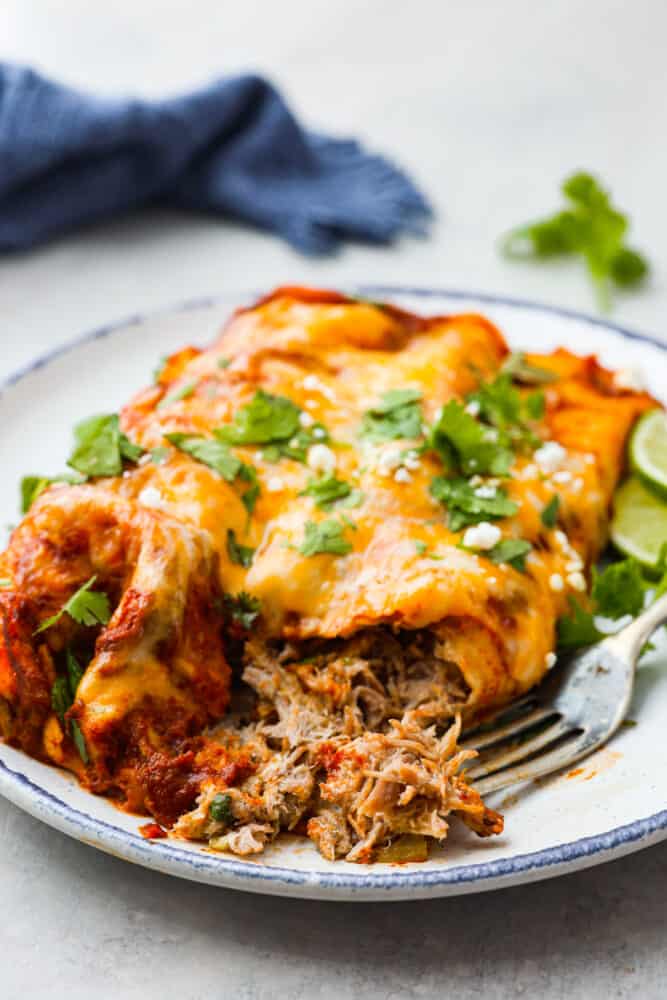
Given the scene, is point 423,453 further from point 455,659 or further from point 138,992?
point 138,992

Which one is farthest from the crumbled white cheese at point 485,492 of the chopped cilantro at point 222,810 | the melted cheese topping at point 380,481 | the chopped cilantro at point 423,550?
the chopped cilantro at point 222,810

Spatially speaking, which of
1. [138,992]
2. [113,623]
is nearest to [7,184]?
[113,623]

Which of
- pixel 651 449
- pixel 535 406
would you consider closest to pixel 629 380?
pixel 651 449

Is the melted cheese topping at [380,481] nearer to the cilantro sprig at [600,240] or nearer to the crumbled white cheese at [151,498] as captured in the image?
the crumbled white cheese at [151,498]

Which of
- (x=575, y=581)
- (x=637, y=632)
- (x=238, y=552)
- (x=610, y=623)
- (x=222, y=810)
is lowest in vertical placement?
(x=610, y=623)

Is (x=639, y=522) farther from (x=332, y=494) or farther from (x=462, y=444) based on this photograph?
(x=332, y=494)
